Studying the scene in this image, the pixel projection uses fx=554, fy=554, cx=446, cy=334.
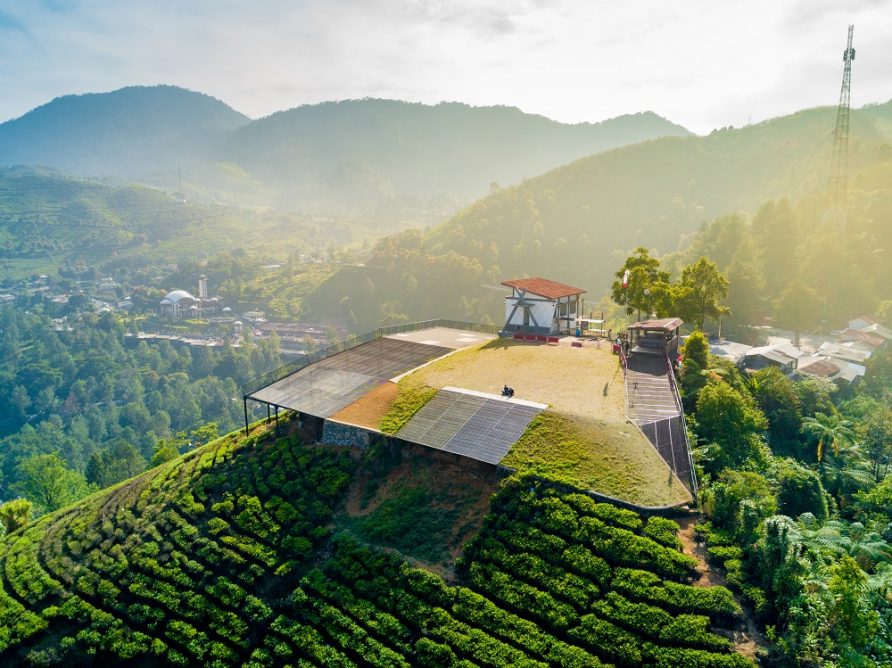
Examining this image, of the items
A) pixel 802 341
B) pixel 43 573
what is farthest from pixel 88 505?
pixel 802 341

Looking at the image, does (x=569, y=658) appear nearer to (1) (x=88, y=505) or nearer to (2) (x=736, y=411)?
(2) (x=736, y=411)

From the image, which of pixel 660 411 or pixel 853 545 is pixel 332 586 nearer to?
pixel 660 411

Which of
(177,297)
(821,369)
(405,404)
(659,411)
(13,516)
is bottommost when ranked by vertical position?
(13,516)

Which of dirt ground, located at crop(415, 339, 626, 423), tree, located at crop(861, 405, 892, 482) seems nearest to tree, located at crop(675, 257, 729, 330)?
dirt ground, located at crop(415, 339, 626, 423)

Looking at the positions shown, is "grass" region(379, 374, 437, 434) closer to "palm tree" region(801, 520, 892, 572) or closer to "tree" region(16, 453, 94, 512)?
"palm tree" region(801, 520, 892, 572)

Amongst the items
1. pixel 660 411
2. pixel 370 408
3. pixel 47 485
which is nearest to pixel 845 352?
pixel 660 411

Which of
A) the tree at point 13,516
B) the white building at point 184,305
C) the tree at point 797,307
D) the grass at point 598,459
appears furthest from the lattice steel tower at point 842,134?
the white building at point 184,305
